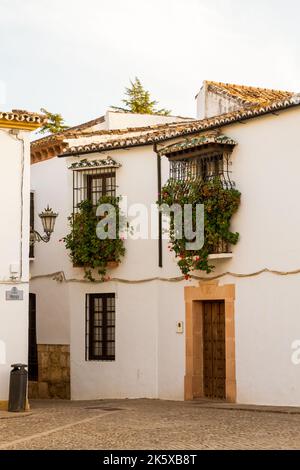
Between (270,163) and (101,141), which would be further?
(101,141)

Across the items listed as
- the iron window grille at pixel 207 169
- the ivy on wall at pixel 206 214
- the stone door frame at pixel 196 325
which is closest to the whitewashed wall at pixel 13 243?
the ivy on wall at pixel 206 214

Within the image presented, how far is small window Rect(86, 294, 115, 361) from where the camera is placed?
1973cm

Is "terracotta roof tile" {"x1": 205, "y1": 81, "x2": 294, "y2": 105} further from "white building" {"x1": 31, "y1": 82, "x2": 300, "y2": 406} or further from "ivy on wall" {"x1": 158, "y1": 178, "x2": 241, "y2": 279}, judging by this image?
"ivy on wall" {"x1": 158, "y1": 178, "x2": 241, "y2": 279}

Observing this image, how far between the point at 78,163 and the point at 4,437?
8997 millimetres

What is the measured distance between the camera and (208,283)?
1780cm

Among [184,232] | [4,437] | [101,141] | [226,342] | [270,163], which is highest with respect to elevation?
[101,141]

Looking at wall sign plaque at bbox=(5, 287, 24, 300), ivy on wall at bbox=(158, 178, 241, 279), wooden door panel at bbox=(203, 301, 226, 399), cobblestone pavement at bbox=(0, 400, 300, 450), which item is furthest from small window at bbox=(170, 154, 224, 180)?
cobblestone pavement at bbox=(0, 400, 300, 450)

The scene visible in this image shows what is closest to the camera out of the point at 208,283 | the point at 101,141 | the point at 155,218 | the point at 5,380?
the point at 5,380

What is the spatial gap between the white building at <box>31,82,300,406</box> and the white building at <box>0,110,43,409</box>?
3.43m

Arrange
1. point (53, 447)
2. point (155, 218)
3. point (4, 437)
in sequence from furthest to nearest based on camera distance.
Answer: point (155, 218) < point (4, 437) < point (53, 447)

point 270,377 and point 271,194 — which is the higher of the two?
point 271,194

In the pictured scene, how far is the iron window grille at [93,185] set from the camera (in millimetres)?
19844

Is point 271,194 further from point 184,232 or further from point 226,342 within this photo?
point 226,342

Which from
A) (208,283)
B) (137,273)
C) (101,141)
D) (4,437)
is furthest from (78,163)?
(4,437)
